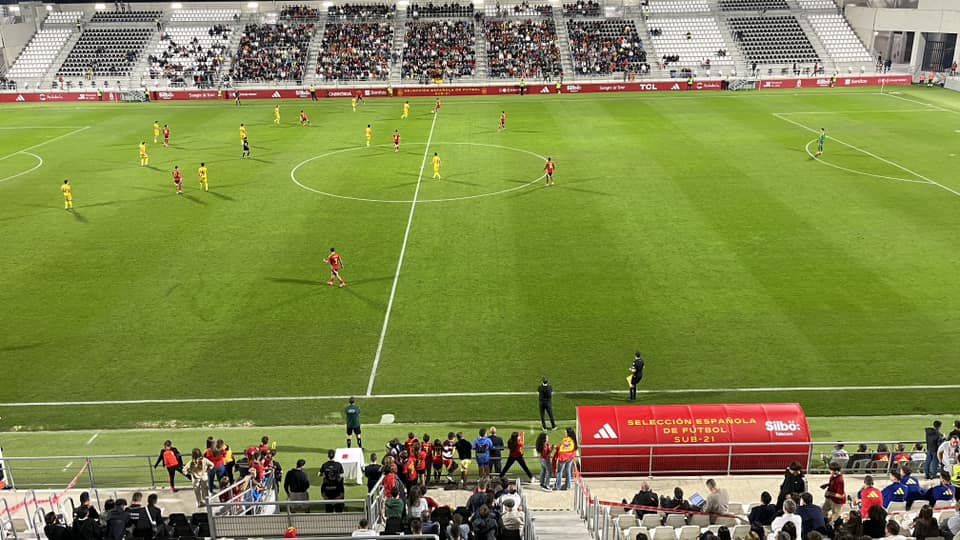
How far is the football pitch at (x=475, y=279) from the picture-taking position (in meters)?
22.0

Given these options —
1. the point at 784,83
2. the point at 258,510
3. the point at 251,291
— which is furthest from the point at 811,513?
the point at 784,83

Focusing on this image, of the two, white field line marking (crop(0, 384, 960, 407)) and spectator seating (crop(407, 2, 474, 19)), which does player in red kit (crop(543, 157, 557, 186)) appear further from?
spectator seating (crop(407, 2, 474, 19))

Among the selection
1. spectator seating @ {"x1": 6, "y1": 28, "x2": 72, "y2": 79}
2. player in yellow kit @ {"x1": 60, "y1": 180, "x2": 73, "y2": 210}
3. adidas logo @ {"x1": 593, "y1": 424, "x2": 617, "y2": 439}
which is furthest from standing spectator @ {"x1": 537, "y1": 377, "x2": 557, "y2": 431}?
spectator seating @ {"x1": 6, "y1": 28, "x2": 72, "y2": 79}

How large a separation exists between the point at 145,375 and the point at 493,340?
10.2 meters

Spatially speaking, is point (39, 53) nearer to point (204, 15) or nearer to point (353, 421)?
point (204, 15)

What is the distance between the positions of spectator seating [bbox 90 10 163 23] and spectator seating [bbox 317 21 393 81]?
21.7 metres

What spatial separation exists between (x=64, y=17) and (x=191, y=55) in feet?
65.0

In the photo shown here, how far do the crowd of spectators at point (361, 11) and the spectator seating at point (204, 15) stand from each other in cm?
1167

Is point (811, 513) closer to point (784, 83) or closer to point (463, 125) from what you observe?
point (463, 125)

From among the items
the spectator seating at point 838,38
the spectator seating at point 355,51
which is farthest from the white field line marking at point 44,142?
the spectator seating at point 838,38

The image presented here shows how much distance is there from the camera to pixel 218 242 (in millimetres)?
32938

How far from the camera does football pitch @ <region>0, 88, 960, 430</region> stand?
72.2ft

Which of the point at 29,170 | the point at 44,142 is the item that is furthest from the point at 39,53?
the point at 29,170

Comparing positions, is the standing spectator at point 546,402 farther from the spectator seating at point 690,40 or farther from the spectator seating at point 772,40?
the spectator seating at point 772,40
